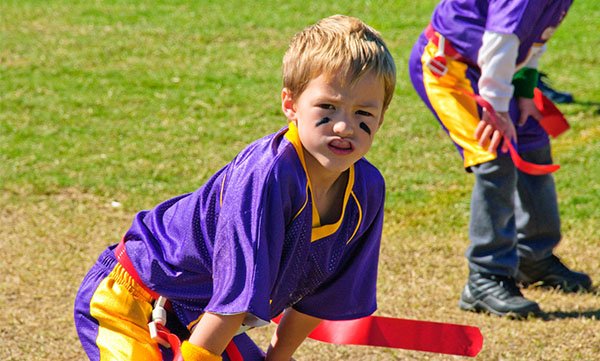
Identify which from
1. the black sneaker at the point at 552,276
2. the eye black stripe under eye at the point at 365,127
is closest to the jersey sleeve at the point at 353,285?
the eye black stripe under eye at the point at 365,127

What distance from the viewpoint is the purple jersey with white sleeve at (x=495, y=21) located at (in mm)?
4281

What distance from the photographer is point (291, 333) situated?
3.12 meters

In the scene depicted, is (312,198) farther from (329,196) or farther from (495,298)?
(495,298)

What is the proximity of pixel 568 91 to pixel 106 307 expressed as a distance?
6.37 metres

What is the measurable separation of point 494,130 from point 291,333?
5.63 ft

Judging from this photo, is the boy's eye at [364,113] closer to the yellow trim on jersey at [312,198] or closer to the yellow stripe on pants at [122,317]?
the yellow trim on jersey at [312,198]

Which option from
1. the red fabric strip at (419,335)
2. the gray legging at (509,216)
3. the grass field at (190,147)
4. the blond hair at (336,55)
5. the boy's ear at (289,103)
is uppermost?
the blond hair at (336,55)

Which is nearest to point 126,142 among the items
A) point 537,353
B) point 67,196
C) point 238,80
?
point 67,196

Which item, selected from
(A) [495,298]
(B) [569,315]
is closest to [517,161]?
(A) [495,298]

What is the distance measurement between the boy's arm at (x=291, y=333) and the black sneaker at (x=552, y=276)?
2.19 meters

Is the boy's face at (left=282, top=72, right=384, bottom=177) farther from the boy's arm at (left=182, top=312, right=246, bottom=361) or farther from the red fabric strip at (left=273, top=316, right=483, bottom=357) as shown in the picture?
the red fabric strip at (left=273, top=316, right=483, bottom=357)

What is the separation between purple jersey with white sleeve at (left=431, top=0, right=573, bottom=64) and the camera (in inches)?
169

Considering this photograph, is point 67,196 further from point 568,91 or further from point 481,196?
point 568,91

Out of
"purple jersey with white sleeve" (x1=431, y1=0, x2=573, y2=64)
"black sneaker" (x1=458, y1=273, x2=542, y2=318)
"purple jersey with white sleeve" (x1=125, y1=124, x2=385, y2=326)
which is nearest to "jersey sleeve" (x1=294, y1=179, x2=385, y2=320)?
"purple jersey with white sleeve" (x1=125, y1=124, x2=385, y2=326)
